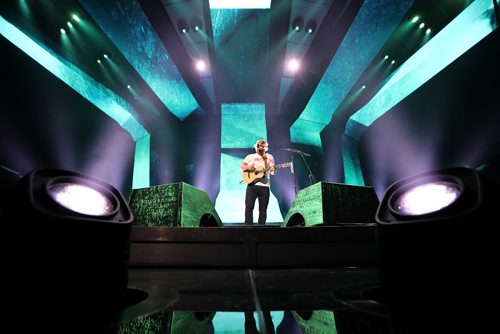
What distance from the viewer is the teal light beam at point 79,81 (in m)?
4.16

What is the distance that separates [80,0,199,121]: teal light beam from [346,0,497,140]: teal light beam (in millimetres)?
5222

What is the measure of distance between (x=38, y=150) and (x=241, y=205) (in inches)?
189

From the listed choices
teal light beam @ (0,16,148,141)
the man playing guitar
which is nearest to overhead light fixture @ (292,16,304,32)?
the man playing guitar

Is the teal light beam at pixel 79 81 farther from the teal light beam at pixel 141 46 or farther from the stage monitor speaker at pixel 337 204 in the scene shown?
the stage monitor speaker at pixel 337 204

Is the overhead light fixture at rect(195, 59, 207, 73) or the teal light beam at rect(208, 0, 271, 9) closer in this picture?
the teal light beam at rect(208, 0, 271, 9)

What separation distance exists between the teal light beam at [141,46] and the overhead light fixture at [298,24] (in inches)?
109

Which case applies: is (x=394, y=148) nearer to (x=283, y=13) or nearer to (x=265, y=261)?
(x=283, y=13)

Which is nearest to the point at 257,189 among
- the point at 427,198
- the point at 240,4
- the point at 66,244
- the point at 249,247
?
the point at 249,247

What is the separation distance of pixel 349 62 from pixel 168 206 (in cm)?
506

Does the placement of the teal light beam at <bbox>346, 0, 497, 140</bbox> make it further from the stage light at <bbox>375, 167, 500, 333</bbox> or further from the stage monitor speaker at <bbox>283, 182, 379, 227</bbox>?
the stage light at <bbox>375, 167, 500, 333</bbox>

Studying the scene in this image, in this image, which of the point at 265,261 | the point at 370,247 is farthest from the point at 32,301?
the point at 370,247

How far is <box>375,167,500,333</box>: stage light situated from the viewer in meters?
0.51

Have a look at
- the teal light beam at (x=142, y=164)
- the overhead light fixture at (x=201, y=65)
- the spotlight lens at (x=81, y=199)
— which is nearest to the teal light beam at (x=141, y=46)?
the overhead light fixture at (x=201, y=65)

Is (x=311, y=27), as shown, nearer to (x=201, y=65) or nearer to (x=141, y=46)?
(x=201, y=65)
